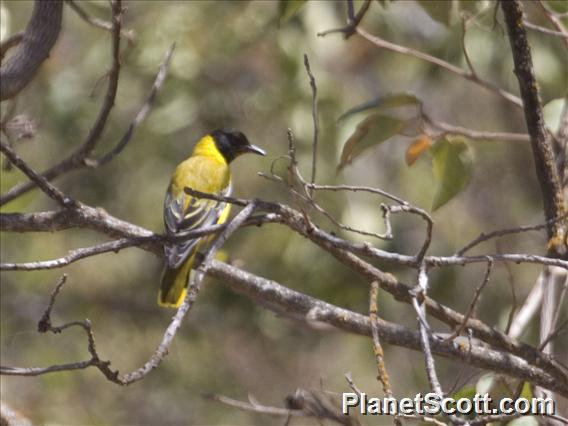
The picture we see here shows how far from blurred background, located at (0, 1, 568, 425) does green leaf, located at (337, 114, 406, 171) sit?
1607mm

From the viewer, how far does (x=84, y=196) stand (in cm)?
730

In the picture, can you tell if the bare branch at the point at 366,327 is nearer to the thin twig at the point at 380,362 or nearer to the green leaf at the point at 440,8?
the thin twig at the point at 380,362

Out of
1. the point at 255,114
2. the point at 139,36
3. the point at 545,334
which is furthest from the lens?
the point at 255,114

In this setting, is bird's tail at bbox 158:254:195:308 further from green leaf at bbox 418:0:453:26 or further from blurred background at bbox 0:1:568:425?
green leaf at bbox 418:0:453:26

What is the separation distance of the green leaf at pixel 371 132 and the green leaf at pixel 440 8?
1.79 ft

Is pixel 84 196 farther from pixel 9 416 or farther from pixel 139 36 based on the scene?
pixel 9 416

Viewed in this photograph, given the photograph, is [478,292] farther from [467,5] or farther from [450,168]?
[467,5]

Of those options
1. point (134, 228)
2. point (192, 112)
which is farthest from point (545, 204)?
point (192, 112)

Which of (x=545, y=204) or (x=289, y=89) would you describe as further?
(x=289, y=89)

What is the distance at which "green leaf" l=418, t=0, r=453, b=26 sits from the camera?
3594 millimetres

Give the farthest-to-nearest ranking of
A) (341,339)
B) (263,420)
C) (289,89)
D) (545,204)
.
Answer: (341,339) → (263,420) → (289,89) → (545,204)

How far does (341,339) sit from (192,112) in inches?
117

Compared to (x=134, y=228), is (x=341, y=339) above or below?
below

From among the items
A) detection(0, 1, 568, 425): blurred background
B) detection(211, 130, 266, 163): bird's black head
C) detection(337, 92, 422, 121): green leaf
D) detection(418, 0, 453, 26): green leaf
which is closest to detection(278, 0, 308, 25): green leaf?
detection(337, 92, 422, 121): green leaf
